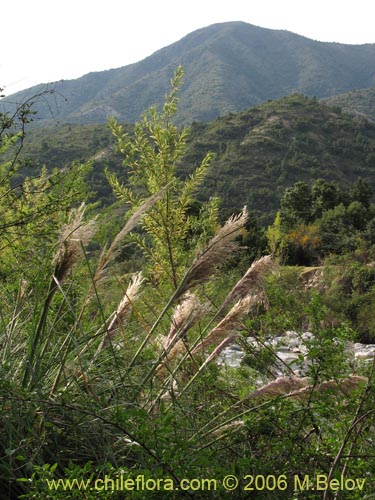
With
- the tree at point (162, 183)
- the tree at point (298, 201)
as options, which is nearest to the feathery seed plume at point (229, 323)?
the tree at point (162, 183)

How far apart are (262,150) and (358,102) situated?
39.2m

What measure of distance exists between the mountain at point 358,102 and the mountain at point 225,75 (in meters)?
23.0

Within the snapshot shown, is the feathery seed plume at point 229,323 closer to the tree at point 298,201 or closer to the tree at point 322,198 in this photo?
the tree at point 322,198

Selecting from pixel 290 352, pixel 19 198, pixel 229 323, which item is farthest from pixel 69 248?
pixel 290 352

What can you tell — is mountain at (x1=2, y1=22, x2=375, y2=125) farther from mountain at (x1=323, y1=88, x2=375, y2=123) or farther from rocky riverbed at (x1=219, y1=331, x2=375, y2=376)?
rocky riverbed at (x1=219, y1=331, x2=375, y2=376)

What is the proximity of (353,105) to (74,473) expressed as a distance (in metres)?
75.4

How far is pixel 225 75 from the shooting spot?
11712 centimetres

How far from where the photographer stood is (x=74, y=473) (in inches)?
48.9

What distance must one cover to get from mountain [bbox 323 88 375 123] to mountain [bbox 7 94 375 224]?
69.0ft

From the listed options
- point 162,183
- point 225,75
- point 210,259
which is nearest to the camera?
point 210,259

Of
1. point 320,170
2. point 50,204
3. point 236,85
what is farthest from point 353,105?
point 50,204

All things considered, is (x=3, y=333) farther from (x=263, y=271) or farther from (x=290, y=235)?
(x=290, y=235)

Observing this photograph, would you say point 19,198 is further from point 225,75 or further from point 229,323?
point 225,75

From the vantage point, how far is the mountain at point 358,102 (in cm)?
6733
